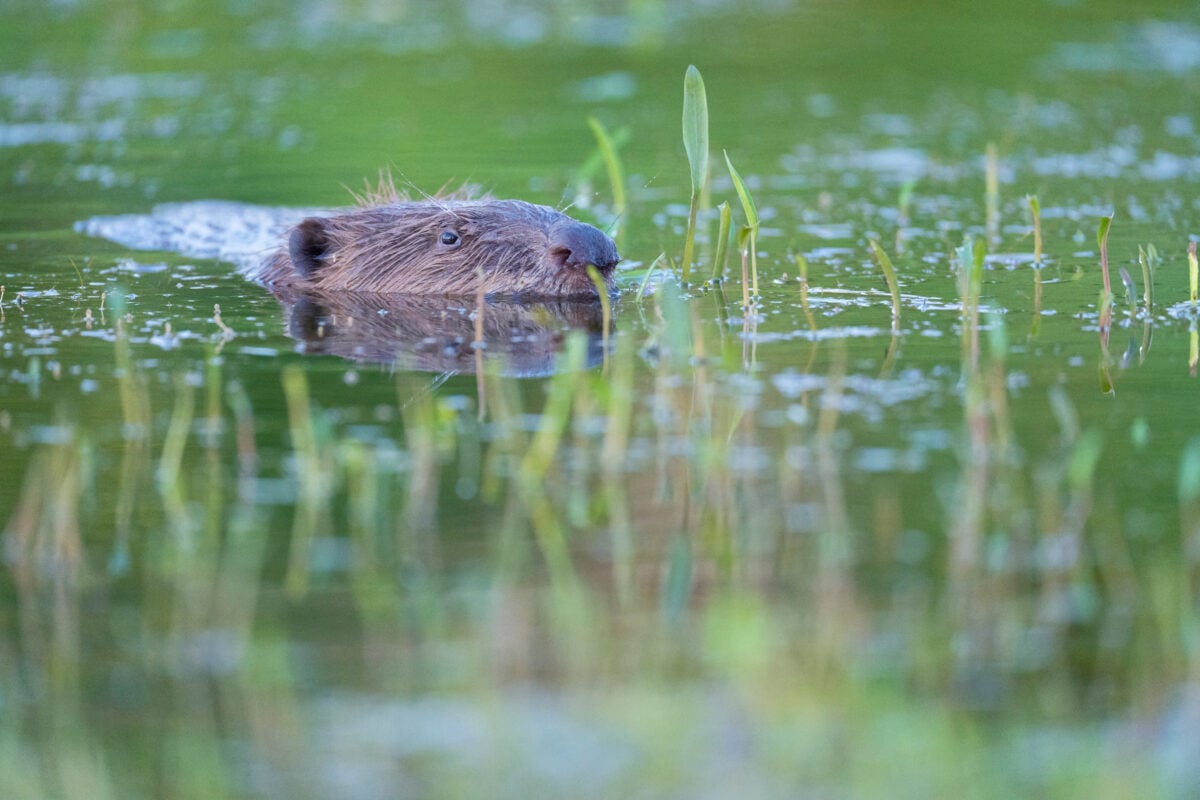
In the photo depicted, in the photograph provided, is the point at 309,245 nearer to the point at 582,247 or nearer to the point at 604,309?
the point at 582,247

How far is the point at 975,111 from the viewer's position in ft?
37.7

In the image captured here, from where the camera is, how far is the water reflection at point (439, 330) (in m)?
5.51

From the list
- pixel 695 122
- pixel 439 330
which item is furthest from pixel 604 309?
pixel 695 122

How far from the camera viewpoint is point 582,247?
6.46 meters

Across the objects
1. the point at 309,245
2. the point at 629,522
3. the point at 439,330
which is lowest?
the point at 629,522

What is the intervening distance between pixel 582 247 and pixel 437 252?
87 centimetres

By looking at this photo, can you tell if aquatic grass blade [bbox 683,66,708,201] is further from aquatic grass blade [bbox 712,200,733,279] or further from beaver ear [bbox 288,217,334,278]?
beaver ear [bbox 288,217,334,278]

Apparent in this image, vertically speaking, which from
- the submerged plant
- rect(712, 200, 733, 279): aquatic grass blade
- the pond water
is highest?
the submerged plant

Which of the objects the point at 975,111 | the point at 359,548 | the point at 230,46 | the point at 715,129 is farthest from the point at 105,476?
the point at 230,46

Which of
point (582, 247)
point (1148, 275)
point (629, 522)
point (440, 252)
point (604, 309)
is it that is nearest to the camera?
point (629, 522)

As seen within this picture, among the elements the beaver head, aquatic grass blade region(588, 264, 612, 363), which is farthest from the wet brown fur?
aquatic grass blade region(588, 264, 612, 363)

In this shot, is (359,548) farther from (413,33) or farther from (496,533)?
(413,33)

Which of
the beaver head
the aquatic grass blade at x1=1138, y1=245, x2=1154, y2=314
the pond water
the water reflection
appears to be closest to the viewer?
the pond water

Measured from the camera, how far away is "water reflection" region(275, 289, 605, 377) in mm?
5508
